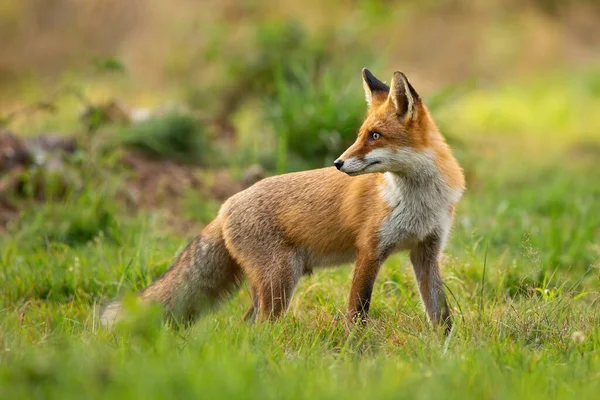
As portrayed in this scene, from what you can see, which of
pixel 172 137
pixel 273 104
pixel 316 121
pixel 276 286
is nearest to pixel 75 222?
pixel 172 137

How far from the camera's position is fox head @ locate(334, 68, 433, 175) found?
4.43 m

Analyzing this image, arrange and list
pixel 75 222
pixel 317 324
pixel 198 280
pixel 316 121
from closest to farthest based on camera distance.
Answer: pixel 317 324 < pixel 198 280 < pixel 75 222 < pixel 316 121

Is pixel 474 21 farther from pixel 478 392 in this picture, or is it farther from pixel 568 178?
pixel 478 392

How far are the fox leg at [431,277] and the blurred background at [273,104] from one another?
55 cm

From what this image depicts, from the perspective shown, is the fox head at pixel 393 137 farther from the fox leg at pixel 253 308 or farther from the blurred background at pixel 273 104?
the fox leg at pixel 253 308

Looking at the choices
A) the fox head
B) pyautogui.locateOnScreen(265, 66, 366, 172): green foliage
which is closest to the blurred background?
pyautogui.locateOnScreen(265, 66, 366, 172): green foliage

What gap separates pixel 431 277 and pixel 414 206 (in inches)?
20.4

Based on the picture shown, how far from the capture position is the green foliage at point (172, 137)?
8.62m

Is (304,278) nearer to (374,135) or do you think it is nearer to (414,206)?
(414,206)

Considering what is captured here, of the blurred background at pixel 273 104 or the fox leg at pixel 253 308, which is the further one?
the blurred background at pixel 273 104

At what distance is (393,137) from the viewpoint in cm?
454

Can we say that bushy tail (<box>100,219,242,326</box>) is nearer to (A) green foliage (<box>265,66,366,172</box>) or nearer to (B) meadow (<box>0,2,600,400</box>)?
(B) meadow (<box>0,2,600,400</box>)

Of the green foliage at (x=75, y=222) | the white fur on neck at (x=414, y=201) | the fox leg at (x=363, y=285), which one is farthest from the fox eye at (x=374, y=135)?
the green foliage at (x=75, y=222)

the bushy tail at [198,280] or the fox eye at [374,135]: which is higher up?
the fox eye at [374,135]
